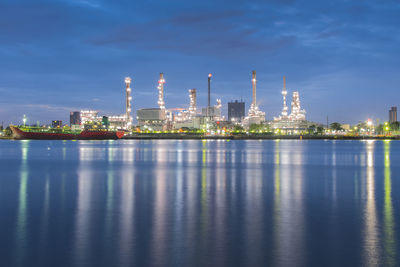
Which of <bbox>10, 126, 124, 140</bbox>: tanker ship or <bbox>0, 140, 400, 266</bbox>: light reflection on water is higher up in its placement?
<bbox>10, 126, 124, 140</bbox>: tanker ship

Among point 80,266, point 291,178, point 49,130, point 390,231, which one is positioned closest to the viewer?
point 80,266

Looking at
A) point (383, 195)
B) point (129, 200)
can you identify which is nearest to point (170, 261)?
point (129, 200)

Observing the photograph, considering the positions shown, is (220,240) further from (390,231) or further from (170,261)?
(390,231)

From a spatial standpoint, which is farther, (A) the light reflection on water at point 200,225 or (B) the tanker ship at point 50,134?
(B) the tanker ship at point 50,134

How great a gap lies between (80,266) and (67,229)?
4.00m

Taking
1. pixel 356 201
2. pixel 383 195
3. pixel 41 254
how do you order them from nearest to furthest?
pixel 41 254
pixel 356 201
pixel 383 195

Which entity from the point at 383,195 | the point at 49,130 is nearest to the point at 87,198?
the point at 383,195

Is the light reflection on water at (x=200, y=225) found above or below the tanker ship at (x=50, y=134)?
below

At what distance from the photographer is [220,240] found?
11.7 metres

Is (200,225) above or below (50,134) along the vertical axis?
below

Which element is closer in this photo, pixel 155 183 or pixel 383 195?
pixel 383 195

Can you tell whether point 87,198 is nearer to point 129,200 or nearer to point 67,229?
point 129,200

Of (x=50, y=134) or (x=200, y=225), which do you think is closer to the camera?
(x=200, y=225)

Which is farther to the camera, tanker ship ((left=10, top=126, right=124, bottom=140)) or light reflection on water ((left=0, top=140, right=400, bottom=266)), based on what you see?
tanker ship ((left=10, top=126, right=124, bottom=140))
